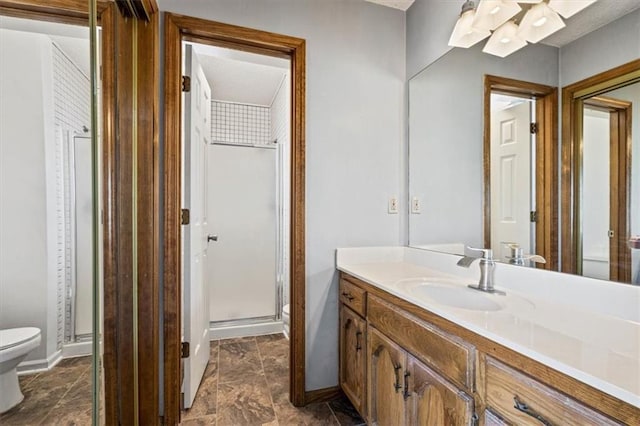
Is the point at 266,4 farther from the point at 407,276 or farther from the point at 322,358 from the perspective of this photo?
the point at 322,358

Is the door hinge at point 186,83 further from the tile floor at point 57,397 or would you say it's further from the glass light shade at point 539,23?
the glass light shade at point 539,23

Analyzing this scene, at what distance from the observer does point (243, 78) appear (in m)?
2.96

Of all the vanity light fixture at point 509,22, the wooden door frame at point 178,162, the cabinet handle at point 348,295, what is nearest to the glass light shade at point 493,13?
the vanity light fixture at point 509,22

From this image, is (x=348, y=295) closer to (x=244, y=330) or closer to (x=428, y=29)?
(x=244, y=330)

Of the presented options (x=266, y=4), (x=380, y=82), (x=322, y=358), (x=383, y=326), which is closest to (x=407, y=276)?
(x=383, y=326)

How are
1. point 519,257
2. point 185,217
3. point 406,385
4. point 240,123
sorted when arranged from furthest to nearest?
1. point 240,123
2. point 185,217
3. point 519,257
4. point 406,385

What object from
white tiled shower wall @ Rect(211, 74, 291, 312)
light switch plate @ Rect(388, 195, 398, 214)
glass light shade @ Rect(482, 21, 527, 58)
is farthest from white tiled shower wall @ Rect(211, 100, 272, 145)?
glass light shade @ Rect(482, 21, 527, 58)

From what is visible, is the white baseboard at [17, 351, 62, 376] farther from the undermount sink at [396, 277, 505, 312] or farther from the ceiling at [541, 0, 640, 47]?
the ceiling at [541, 0, 640, 47]

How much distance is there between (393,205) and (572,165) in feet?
3.13

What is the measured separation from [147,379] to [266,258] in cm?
159

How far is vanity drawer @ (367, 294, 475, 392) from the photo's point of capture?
89 cm

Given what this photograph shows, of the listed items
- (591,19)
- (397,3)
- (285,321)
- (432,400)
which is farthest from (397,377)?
(397,3)

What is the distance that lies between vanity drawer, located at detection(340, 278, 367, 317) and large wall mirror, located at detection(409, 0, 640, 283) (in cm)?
52

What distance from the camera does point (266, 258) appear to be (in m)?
3.00
